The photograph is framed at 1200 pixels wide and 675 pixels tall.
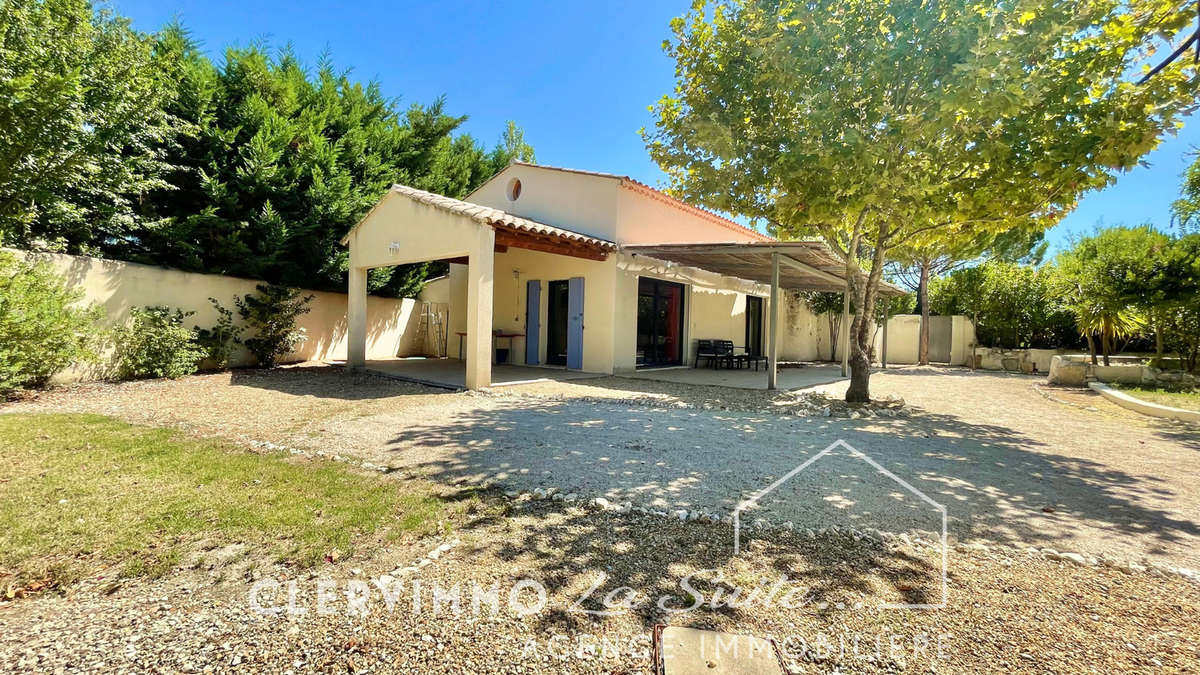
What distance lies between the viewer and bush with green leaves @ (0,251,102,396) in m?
6.89

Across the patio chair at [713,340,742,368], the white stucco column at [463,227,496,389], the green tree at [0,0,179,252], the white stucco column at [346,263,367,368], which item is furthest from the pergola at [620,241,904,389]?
the green tree at [0,0,179,252]

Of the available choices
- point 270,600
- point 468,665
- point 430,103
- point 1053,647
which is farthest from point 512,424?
point 430,103

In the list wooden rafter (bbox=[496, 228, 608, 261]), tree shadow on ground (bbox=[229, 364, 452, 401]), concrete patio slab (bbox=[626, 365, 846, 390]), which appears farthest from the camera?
concrete patio slab (bbox=[626, 365, 846, 390])

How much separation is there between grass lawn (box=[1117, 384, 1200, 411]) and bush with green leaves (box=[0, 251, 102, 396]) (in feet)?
59.5

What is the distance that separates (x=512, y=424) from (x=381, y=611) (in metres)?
4.10

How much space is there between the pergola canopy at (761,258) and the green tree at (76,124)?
9791 mm

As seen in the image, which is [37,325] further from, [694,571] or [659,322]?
[659,322]

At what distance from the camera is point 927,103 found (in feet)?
21.5

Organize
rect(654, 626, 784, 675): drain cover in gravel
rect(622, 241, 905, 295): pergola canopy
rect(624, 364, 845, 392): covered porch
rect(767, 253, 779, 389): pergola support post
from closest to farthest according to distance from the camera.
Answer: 1. rect(654, 626, 784, 675): drain cover in gravel
2. rect(622, 241, 905, 295): pergola canopy
3. rect(767, 253, 779, 389): pergola support post
4. rect(624, 364, 845, 392): covered porch

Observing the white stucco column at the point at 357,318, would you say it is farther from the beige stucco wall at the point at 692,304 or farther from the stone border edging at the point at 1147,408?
the stone border edging at the point at 1147,408

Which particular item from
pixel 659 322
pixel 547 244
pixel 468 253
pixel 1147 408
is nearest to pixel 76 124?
pixel 468 253

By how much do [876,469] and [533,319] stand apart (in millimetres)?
10007

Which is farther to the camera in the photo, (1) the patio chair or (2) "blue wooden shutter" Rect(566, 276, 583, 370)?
(1) the patio chair

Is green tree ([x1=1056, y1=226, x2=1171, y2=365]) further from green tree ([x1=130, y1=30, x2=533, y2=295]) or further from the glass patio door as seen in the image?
green tree ([x1=130, y1=30, x2=533, y2=295])
